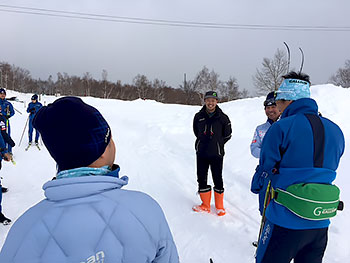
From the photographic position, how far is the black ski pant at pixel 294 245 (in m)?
1.74

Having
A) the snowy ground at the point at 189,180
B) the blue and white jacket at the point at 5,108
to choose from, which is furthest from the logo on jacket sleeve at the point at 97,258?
the blue and white jacket at the point at 5,108

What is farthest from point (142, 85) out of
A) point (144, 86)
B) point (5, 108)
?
point (5, 108)

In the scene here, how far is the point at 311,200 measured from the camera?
167 centimetres

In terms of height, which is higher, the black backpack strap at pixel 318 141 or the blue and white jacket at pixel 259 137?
the black backpack strap at pixel 318 141

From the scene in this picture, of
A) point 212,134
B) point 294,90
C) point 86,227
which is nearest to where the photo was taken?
point 86,227

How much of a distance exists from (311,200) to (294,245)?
1.23ft

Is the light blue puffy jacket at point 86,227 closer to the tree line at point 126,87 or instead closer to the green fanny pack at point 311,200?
the green fanny pack at point 311,200

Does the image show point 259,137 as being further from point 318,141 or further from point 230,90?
point 230,90

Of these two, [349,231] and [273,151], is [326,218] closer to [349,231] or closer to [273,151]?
[273,151]

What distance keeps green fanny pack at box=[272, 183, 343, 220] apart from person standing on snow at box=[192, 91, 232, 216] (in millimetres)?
2365

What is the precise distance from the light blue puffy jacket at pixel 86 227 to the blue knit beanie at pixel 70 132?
113 mm

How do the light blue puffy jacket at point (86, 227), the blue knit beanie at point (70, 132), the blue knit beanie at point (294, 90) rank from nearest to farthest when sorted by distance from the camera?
the light blue puffy jacket at point (86, 227), the blue knit beanie at point (70, 132), the blue knit beanie at point (294, 90)

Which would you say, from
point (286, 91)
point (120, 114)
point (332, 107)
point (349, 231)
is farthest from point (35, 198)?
point (120, 114)

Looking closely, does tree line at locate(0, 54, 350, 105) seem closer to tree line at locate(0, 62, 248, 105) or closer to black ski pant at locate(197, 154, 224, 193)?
tree line at locate(0, 62, 248, 105)
